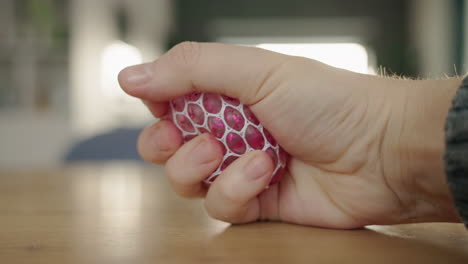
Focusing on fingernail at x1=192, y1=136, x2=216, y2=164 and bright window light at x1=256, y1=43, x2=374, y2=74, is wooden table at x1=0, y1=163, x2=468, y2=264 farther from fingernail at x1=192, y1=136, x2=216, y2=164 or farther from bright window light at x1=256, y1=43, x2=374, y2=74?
bright window light at x1=256, y1=43, x2=374, y2=74

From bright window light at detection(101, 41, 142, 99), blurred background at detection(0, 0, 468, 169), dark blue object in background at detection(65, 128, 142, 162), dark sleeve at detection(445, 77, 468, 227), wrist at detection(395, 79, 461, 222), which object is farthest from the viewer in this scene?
bright window light at detection(101, 41, 142, 99)

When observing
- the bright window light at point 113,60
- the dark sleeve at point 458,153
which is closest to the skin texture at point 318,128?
the dark sleeve at point 458,153

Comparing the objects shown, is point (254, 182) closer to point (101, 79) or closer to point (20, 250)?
point (20, 250)

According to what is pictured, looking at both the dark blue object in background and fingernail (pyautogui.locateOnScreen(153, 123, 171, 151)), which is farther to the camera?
the dark blue object in background

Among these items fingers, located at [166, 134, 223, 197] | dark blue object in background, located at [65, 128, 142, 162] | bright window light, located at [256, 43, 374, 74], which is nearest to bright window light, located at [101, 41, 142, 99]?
bright window light, located at [256, 43, 374, 74]

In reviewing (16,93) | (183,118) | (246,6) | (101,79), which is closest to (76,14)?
(101,79)
